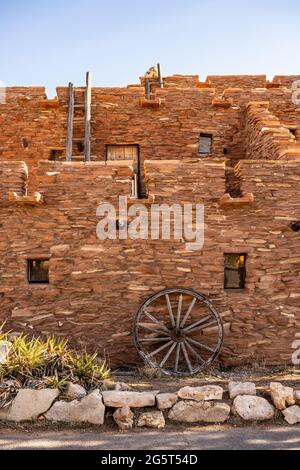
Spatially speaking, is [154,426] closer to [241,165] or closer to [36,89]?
[241,165]

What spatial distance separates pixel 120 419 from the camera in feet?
16.6

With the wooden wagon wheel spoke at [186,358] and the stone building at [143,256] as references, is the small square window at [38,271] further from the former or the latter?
the wooden wagon wheel spoke at [186,358]

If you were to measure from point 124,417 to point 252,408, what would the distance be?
1671mm

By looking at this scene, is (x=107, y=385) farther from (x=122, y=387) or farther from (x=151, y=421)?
(x=151, y=421)

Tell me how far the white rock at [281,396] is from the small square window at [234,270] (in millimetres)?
2729

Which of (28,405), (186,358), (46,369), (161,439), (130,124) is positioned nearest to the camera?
(161,439)

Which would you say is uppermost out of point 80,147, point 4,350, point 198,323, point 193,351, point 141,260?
point 80,147

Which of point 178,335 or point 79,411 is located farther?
point 178,335

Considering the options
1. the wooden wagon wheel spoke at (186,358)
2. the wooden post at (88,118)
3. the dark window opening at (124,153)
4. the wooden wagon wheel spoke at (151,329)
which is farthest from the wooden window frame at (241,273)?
the wooden post at (88,118)

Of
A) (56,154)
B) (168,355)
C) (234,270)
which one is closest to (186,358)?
(168,355)

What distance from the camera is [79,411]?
5.12 meters

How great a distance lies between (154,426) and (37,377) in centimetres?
177

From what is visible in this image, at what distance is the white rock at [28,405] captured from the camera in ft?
16.8

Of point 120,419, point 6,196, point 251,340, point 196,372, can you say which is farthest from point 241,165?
point 120,419
